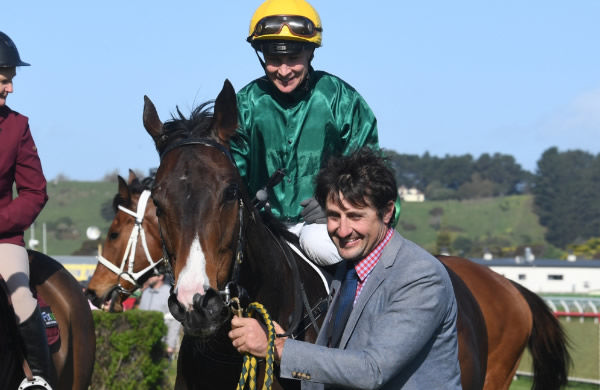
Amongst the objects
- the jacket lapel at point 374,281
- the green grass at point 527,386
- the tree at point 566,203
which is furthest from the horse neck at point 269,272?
the tree at point 566,203

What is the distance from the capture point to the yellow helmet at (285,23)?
4449 mm

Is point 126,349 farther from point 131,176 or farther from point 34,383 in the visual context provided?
point 34,383

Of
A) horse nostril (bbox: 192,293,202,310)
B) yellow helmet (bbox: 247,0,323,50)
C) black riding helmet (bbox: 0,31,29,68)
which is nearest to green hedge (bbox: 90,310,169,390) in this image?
black riding helmet (bbox: 0,31,29,68)

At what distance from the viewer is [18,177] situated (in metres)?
4.67

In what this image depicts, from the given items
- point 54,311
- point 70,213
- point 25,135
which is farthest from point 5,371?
point 70,213

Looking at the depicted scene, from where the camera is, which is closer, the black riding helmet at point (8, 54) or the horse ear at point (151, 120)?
the horse ear at point (151, 120)

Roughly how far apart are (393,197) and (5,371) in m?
2.49

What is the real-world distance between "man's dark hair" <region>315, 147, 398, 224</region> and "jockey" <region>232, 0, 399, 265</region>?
139cm

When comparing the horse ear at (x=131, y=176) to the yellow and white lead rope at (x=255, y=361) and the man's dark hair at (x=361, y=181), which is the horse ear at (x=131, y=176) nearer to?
the yellow and white lead rope at (x=255, y=361)

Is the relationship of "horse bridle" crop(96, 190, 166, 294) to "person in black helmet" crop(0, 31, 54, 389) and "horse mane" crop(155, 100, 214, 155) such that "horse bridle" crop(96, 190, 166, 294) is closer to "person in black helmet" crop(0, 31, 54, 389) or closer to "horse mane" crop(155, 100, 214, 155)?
"person in black helmet" crop(0, 31, 54, 389)

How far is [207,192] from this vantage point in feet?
11.4

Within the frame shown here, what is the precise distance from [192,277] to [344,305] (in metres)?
0.56

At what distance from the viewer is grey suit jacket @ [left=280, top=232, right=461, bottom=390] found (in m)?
2.78

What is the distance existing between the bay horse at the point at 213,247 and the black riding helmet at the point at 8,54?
96 centimetres
